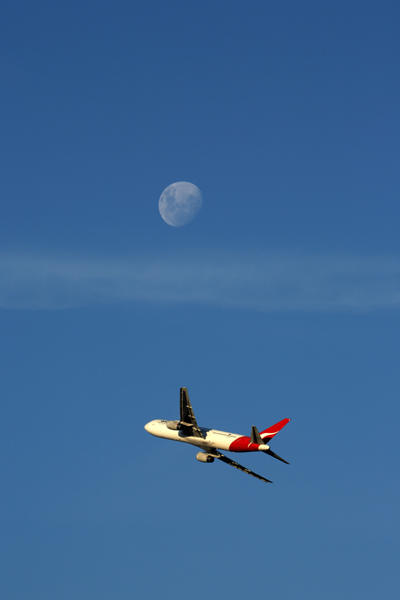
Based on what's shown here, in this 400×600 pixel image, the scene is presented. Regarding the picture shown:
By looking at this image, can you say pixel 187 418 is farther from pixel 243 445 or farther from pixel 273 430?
pixel 273 430

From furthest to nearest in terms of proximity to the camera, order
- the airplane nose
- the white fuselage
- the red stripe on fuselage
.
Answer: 1. the airplane nose
2. the white fuselage
3. the red stripe on fuselage

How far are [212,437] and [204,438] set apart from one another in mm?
1612

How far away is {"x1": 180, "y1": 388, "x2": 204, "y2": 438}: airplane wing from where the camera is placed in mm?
126438

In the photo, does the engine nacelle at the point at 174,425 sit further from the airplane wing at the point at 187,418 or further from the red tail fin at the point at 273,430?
the red tail fin at the point at 273,430

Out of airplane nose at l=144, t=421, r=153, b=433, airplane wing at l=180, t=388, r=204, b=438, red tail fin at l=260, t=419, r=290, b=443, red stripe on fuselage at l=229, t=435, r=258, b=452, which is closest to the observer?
red stripe on fuselage at l=229, t=435, r=258, b=452

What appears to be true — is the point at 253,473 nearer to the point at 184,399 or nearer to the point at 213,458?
the point at 213,458

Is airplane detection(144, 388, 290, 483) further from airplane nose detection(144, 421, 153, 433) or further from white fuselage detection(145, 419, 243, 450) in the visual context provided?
airplane nose detection(144, 421, 153, 433)

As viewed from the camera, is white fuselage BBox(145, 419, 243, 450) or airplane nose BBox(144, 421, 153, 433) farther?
airplane nose BBox(144, 421, 153, 433)

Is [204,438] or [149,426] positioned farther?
[149,426]

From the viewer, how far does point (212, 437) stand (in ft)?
422

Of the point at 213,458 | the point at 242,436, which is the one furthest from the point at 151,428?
the point at 242,436

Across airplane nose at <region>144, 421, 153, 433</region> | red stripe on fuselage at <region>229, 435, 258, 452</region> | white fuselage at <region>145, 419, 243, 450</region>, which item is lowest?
red stripe on fuselage at <region>229, 435, 258, 452</region>

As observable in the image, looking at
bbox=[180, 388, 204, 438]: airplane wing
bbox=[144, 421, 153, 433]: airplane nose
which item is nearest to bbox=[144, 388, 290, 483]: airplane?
bbox=[180, 388, 204, 438]: airplane wing

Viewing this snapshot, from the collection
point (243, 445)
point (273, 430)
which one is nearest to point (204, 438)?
point (243, 445)
